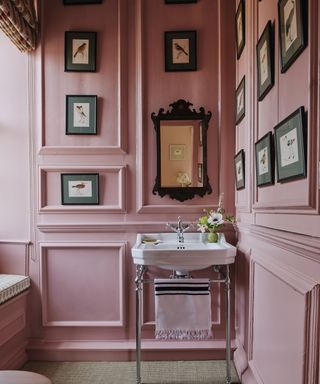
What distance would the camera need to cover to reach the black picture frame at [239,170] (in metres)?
2.01

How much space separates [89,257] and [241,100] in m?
1.53

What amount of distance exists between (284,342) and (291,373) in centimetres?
12

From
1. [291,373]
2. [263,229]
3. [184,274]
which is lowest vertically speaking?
[291,373]

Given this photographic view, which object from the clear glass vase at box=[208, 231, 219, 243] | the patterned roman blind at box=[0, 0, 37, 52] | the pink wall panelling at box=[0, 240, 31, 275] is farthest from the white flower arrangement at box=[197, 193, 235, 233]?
the patterned roman blind at box=[0, 0, 37, 52]

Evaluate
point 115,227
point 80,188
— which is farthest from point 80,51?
point 115,227

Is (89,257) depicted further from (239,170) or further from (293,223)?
(293,223)

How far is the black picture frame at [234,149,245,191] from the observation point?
2.01 meters

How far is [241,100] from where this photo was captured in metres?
2.07

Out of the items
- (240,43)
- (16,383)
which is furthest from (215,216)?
(16,383)

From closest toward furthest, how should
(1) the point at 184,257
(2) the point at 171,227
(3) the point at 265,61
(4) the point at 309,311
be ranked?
1. (4) the point at 309,311
2. (3) the point at 265,61
3. (1) the point at 184,257
4. (2) the point at 171,227

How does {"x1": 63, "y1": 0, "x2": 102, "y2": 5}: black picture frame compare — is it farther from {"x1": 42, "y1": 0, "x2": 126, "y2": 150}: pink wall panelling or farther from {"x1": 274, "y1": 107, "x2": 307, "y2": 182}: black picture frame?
{"x1": 274, "y1": 107, "x2": 307, "y2": 182}: black picture frame

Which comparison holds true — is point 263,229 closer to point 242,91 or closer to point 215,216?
point 215,216

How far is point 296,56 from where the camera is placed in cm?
116

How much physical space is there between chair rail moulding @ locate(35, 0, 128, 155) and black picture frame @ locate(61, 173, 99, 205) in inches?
6.8
